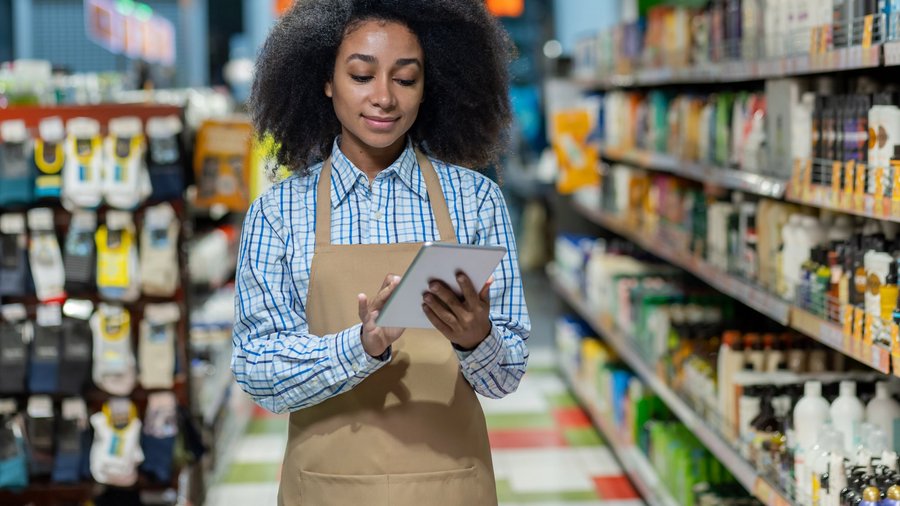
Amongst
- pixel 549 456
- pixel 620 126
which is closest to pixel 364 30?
pixel 549 456

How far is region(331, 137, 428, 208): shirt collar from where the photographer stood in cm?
225

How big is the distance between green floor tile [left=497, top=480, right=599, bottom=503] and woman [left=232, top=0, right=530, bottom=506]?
3.17m

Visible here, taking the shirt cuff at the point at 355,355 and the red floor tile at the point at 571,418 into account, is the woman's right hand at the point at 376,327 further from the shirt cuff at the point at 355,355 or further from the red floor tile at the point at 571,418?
the red floor tile at the point at 571,418

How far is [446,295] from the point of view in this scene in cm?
193

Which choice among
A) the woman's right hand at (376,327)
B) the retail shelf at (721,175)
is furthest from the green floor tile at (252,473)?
the woman's right hand at (376,327)

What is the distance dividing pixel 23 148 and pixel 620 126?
11.8 ft

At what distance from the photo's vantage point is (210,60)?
17703 millimetres

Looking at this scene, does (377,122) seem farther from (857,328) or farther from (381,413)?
(857,328)

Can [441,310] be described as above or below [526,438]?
above

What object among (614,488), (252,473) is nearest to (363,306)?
(614,488)

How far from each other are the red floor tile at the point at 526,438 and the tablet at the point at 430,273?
447cm

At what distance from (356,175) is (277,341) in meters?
0.35

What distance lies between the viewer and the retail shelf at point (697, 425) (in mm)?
3406

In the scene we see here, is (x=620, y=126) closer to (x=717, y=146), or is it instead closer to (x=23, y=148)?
(x=717, y=146)
